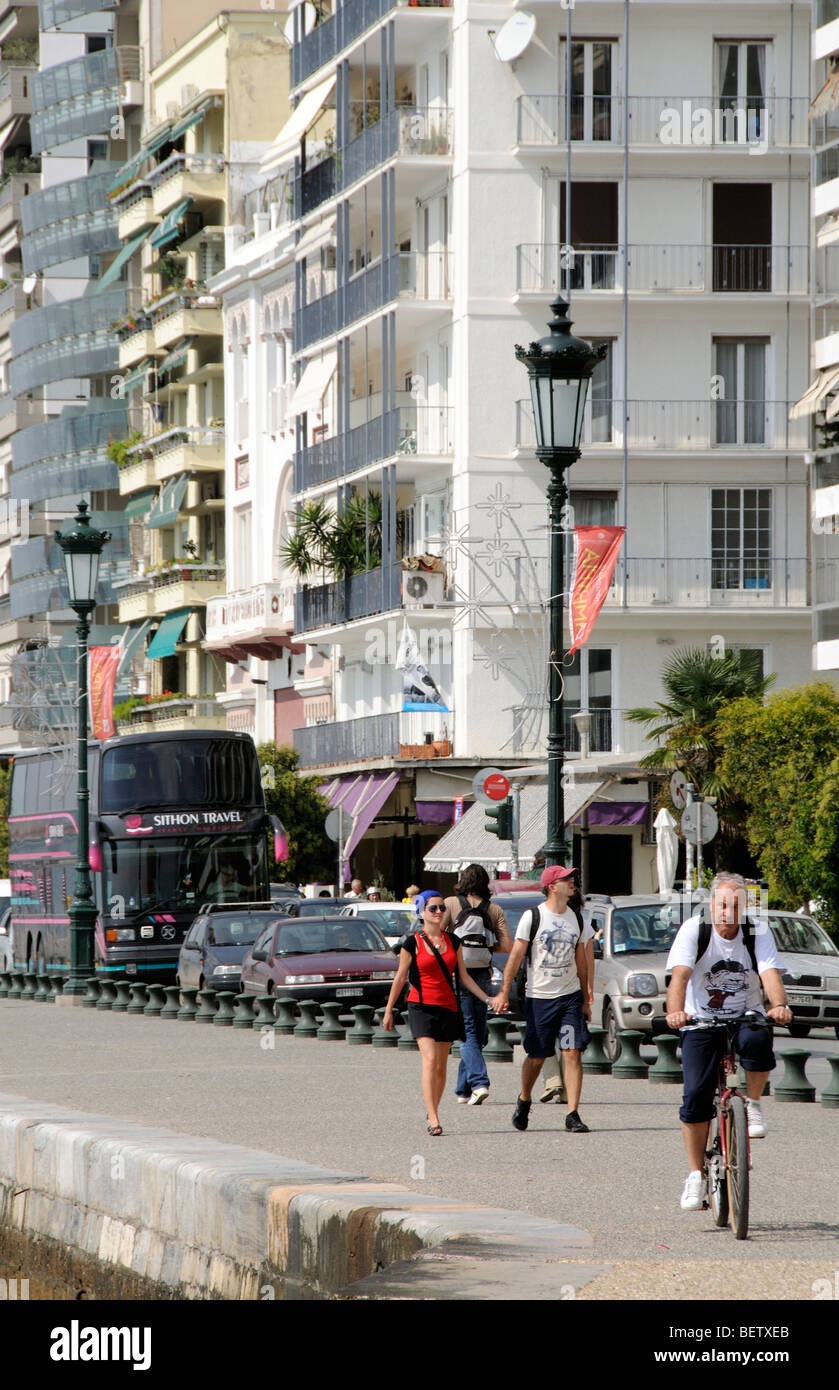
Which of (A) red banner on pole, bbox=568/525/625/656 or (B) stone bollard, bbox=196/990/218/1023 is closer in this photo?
(B) stone bollard, bbox=196/990/218/1023

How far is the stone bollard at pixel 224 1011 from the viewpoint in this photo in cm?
3017

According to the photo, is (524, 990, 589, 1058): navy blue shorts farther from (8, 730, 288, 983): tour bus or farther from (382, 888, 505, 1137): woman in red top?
(8, 730, 288, 983): tour bus

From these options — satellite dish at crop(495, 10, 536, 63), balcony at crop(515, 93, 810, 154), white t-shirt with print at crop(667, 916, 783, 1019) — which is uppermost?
satellite dish at crop(495, 10, 536, 63)

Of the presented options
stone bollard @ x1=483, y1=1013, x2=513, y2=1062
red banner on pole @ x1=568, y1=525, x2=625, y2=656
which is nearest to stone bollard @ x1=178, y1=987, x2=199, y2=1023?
red banner on pole @ x1=568, y1=525, x2=625, y2=656

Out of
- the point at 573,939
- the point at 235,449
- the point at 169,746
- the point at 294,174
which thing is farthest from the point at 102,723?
the point at 573,939

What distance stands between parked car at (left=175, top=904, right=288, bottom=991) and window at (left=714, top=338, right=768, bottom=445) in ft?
65.8

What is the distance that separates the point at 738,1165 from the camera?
11.0 metres

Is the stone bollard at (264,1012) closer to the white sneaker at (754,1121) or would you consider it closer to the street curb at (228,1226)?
the street curb at (228,1226)

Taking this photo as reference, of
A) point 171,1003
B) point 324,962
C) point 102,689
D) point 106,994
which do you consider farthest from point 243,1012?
point 102,689

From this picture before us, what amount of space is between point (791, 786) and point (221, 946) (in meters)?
9.27

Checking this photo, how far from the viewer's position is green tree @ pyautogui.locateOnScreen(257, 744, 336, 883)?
2210 inches

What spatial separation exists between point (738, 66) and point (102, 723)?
2435 cm

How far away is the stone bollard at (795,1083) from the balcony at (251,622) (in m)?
45.5

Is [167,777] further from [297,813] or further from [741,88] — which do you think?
[741,88]
